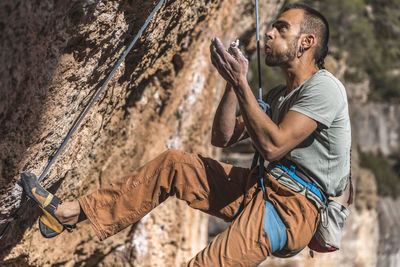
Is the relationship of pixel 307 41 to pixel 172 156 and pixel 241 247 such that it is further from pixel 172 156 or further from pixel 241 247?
pixel 241 247

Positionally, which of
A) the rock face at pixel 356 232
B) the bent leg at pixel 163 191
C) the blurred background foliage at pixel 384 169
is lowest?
the blurred background foliage at pixel 384 169

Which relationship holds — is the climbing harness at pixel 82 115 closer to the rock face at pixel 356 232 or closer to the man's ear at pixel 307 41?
the man's ear at pixel 307 41

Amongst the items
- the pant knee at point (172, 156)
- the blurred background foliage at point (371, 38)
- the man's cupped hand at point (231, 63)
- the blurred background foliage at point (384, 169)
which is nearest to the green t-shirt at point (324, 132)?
the man's cupped hand at point (231, 63)

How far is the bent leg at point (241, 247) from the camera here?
8.61 ft

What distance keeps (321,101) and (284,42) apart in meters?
0.48

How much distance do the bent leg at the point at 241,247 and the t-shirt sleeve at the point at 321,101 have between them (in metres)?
0.57

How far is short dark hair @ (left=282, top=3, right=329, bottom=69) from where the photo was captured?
2.83 m

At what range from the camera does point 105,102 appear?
3396 mm

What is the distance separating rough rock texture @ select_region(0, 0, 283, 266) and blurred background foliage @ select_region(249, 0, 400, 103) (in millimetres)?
17677

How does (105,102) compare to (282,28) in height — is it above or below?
below

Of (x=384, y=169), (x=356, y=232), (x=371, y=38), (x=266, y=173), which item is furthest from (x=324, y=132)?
(x=371, y=38)

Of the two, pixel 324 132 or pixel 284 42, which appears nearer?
pixel 324 132

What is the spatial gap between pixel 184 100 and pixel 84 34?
2725 millimetres

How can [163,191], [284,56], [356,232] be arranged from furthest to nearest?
1. [356,232]
2. [163,191]
3. [284,56]
